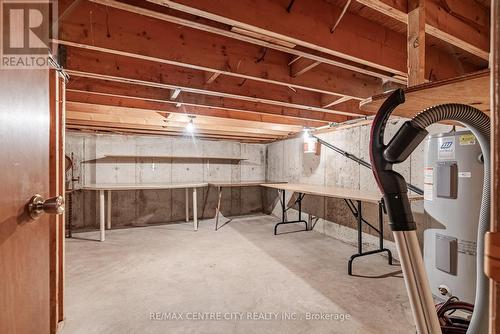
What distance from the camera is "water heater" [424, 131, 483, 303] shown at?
1773 millimetres

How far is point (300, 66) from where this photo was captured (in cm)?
217

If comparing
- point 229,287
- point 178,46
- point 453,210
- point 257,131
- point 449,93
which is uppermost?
point 178,46

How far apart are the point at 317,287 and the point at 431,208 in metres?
1.22

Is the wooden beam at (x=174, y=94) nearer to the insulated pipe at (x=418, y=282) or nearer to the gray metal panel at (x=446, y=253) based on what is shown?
the insulated pipe at (x=418, y=282)

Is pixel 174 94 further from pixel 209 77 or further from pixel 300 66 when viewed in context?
pixel 300 66

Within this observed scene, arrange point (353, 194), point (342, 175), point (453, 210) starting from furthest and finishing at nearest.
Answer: point (342, 175) < point (353, 194) < point (453, 210)

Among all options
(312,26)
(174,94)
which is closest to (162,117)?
(174,94)

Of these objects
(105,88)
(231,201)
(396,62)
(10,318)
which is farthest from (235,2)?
(231,201)

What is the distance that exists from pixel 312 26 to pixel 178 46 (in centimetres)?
94

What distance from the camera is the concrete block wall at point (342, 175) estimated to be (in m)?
2.92

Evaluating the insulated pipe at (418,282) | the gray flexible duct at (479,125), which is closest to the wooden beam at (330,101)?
the gray flexible duct at (479,125)

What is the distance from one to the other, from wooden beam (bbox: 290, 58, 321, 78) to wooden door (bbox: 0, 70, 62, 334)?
5.83 feet

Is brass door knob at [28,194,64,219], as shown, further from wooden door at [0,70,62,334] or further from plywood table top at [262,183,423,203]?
plywood table top at [262,183,423,203]

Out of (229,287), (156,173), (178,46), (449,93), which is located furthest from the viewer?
(156,173)
